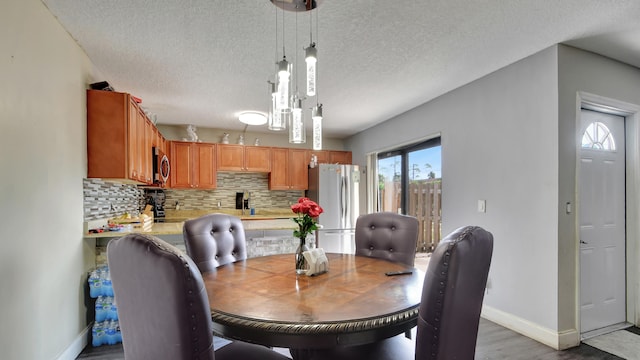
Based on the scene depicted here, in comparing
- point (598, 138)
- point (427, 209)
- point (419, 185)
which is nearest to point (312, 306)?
point (598, 138)

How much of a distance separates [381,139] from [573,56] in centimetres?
263

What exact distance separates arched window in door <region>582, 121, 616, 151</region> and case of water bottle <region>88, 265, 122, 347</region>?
163 inches

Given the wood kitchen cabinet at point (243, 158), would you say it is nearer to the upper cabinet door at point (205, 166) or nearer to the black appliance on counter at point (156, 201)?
the upper cabinet door at point (205, 166)

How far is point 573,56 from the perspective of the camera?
95.2 inches

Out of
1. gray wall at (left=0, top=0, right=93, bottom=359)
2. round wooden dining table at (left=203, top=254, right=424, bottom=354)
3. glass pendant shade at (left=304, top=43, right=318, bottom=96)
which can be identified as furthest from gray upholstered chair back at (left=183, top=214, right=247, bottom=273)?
glass pendant shade at (left=304, top=43, right=318, bottom=96)

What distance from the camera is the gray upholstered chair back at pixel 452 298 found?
3.13 ft

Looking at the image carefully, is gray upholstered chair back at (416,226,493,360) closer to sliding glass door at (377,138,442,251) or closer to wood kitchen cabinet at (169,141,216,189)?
sliding glass door at (377,138,442,251)

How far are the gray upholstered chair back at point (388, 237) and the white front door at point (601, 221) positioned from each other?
153 cm

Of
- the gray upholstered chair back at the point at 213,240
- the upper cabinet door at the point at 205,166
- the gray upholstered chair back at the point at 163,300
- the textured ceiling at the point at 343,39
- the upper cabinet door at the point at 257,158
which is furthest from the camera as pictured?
the upper cabinet door at the point at 257,158

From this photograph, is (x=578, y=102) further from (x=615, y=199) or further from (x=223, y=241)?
(x=223, y=241)

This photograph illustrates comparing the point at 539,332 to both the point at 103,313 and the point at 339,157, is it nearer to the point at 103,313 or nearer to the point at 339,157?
the point at 103,313

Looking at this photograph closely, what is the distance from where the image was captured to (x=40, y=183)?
1.83 metres

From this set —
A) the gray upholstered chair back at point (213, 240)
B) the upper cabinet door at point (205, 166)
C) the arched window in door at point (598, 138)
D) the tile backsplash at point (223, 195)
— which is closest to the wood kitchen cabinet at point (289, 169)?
the tile backsplash at point (223, 195)

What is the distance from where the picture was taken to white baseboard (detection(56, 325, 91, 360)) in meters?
2.09
